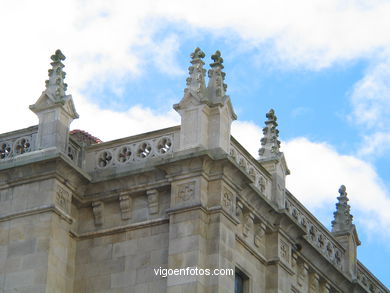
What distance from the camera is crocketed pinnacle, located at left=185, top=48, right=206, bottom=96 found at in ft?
117

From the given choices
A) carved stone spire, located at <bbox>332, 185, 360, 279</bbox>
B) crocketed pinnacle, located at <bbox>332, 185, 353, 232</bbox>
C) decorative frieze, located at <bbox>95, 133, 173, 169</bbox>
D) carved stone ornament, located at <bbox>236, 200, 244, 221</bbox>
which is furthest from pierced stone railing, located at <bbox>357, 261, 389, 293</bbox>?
decorative frieze, located at <bbox>95, 133, 173, 169</bbox>

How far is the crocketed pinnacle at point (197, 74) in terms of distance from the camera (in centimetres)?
3553

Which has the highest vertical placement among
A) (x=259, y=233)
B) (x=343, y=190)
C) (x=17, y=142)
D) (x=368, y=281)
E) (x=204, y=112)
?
(x=343, y=190)

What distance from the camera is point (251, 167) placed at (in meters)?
37.0

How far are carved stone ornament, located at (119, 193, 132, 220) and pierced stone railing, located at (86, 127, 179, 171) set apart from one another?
0.93 m

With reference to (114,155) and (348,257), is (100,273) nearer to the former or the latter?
(114,155)

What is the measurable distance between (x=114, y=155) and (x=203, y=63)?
342 centimetres

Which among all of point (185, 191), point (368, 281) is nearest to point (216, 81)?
point (185, 191)

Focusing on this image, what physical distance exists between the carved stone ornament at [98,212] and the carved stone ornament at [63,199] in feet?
2.90

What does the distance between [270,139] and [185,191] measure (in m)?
5.38

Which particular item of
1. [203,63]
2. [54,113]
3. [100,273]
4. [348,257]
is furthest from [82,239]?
[348,257]

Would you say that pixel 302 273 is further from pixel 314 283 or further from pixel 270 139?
pixel 270 139

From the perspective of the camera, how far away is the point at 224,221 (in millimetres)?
34031

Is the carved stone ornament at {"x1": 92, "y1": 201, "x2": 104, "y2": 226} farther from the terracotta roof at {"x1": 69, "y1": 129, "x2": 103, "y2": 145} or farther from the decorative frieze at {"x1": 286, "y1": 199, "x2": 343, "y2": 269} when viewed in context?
the decorative frieze at {"x1": 286, "y1": 199, "x2": 343, "y2": 269}
